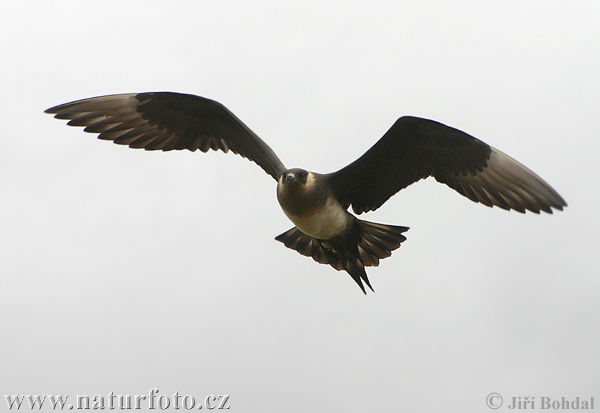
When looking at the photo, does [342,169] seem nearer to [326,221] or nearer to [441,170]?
[326,221]

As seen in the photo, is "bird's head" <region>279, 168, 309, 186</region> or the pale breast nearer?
"bird's head" <region>279, 168, 309, 186</region>

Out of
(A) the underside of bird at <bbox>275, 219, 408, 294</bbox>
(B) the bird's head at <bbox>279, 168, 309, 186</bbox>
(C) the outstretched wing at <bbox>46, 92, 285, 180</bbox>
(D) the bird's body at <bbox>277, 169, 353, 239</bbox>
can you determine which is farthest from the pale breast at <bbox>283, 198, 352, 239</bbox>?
(C) the outstretched wing at <bbox>46, 92, 285, 180</bbox>

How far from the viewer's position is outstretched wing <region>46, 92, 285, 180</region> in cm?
663

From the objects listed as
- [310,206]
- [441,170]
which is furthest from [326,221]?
[441,170]

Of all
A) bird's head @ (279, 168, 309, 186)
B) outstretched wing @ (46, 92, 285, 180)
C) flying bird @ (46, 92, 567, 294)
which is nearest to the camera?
bird's head @ (279, 168, 309, 186)

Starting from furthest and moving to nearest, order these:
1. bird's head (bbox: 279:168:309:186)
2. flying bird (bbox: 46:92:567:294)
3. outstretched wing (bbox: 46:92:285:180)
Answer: outstretched wing (bbox: 46:92:285:180) → flying bird (bbox: 46:92:567:294) → bird's head (bbox: 279:168:309:186)

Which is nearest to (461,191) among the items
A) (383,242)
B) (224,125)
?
(383,242)

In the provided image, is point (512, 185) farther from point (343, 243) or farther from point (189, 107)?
point (189, 107)

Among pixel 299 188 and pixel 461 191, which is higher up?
pixel 461 191

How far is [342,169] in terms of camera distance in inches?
253

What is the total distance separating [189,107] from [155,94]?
1.04 ft

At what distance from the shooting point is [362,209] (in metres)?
6.65

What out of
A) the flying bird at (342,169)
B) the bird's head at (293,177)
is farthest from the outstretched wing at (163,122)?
the bird's head at (293,177)

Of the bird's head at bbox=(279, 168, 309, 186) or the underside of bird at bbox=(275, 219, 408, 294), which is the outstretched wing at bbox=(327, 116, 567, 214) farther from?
the bird's head at bbox=(279, 168, 309, 186)
